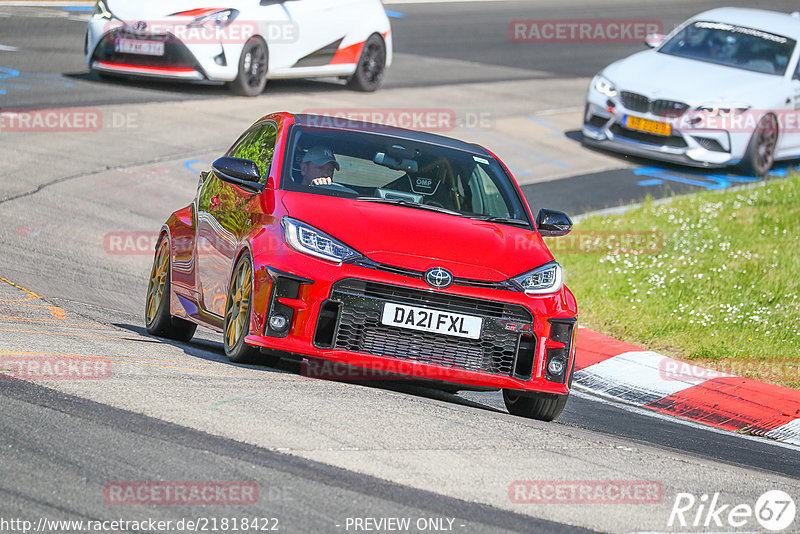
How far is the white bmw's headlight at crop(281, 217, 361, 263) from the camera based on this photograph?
6.91 m

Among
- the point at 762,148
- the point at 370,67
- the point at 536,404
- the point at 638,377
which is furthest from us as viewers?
the point at 370,67

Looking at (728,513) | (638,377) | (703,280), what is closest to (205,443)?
(728,513)

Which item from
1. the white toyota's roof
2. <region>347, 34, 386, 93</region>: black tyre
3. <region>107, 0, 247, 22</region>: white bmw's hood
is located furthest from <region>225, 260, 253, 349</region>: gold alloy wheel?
the white toyota's roof

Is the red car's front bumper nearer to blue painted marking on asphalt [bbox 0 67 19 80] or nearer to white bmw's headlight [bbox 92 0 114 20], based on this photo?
white bmw's headlight [bbox 92 0 114 20]

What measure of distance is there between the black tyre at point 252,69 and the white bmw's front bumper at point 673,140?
476 cm

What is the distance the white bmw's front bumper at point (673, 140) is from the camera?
17734mm

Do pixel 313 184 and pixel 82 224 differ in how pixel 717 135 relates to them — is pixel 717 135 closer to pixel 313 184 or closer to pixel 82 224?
pixel 82 224

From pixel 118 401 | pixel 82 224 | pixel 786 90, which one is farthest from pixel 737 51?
pixel 118 401

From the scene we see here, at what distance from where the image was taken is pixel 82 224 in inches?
480

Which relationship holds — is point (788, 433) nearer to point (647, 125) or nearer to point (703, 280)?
point (703, 280)

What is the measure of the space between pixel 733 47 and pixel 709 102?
73.3 inches

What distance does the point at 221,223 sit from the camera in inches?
311

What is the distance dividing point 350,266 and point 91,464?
89.5 inches

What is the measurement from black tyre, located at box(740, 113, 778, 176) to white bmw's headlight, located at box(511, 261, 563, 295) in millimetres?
11197
